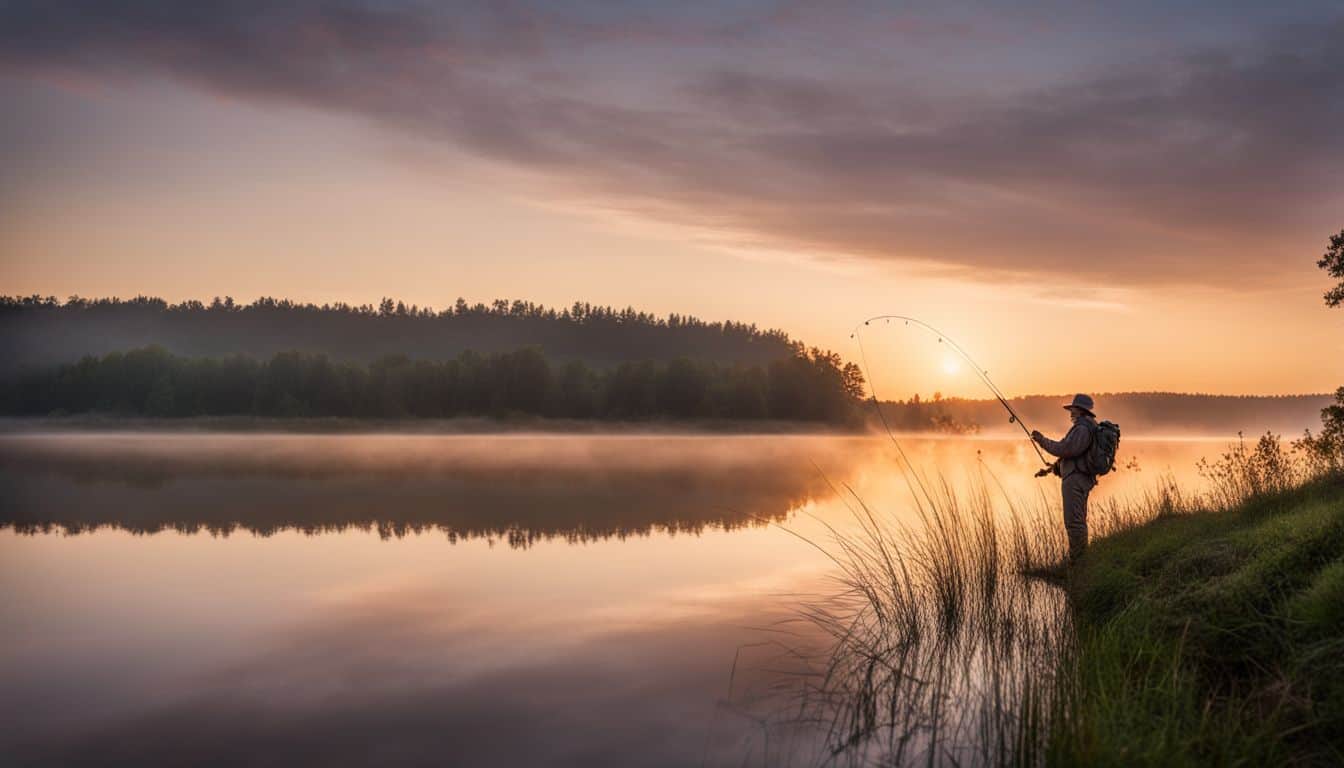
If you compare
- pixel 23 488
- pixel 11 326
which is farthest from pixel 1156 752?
pixel 11 326

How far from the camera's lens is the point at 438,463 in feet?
161

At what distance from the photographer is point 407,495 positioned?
29.7 metres

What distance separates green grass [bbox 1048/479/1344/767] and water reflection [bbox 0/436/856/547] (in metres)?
11.1

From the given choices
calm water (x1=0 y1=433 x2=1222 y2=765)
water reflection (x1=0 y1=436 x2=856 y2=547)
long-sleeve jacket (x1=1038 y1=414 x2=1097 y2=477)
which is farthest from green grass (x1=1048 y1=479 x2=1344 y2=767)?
water reflection (x1=0 y1=436 x2=856 y2=547)

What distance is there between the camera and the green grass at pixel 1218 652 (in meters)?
5.12

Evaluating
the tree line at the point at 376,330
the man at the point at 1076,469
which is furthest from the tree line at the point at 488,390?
the man at the point at 1076,469

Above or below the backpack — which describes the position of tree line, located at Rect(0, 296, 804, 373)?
above

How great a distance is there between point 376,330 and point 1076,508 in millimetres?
172830

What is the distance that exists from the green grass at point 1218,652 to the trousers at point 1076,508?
1359mm

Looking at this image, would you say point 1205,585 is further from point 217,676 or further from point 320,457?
point 320,457

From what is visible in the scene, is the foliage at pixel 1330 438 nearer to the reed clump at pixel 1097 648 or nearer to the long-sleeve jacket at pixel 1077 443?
the reed clump at pixel 1097 648

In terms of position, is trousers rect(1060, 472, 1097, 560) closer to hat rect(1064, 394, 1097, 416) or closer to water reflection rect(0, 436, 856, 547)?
hat rect(1064, 394, 1097, 416)

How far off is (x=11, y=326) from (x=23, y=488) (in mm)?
156227

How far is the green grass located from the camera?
512 centimetres
